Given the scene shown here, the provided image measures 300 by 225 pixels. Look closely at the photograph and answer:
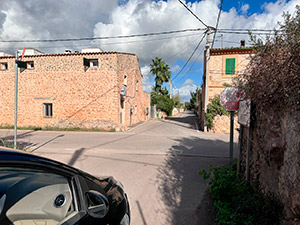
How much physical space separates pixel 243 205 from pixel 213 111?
11.9 m

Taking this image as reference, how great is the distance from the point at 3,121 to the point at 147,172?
1798 centimetres

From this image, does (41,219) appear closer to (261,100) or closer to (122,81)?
(261,100)

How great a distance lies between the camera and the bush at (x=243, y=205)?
2.17 metres

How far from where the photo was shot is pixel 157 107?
32.9 metres

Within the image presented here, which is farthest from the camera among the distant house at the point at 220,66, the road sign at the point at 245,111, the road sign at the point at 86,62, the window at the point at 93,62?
the window at the point at 93,62

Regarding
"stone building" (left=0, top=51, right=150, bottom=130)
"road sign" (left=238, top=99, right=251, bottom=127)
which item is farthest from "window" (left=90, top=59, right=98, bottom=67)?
"road sign" (left=238, top=99, right=251, bottom=127)

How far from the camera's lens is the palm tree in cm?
3503

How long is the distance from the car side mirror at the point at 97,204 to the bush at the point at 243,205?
160 centimetres

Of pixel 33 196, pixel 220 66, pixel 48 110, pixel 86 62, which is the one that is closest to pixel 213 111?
pixel 220 66

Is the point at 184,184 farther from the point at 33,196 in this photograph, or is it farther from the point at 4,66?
the point at 4,66

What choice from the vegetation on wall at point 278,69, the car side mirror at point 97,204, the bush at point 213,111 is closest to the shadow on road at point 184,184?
the car side mirror at point 97,204

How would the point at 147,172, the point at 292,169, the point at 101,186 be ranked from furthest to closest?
the point at 147,172, the point at 101,186, the point at 292,169

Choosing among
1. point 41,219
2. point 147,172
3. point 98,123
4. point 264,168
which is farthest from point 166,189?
point 98,123

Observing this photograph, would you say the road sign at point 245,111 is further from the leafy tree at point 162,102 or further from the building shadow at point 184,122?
the leafy tree at point 162,102
